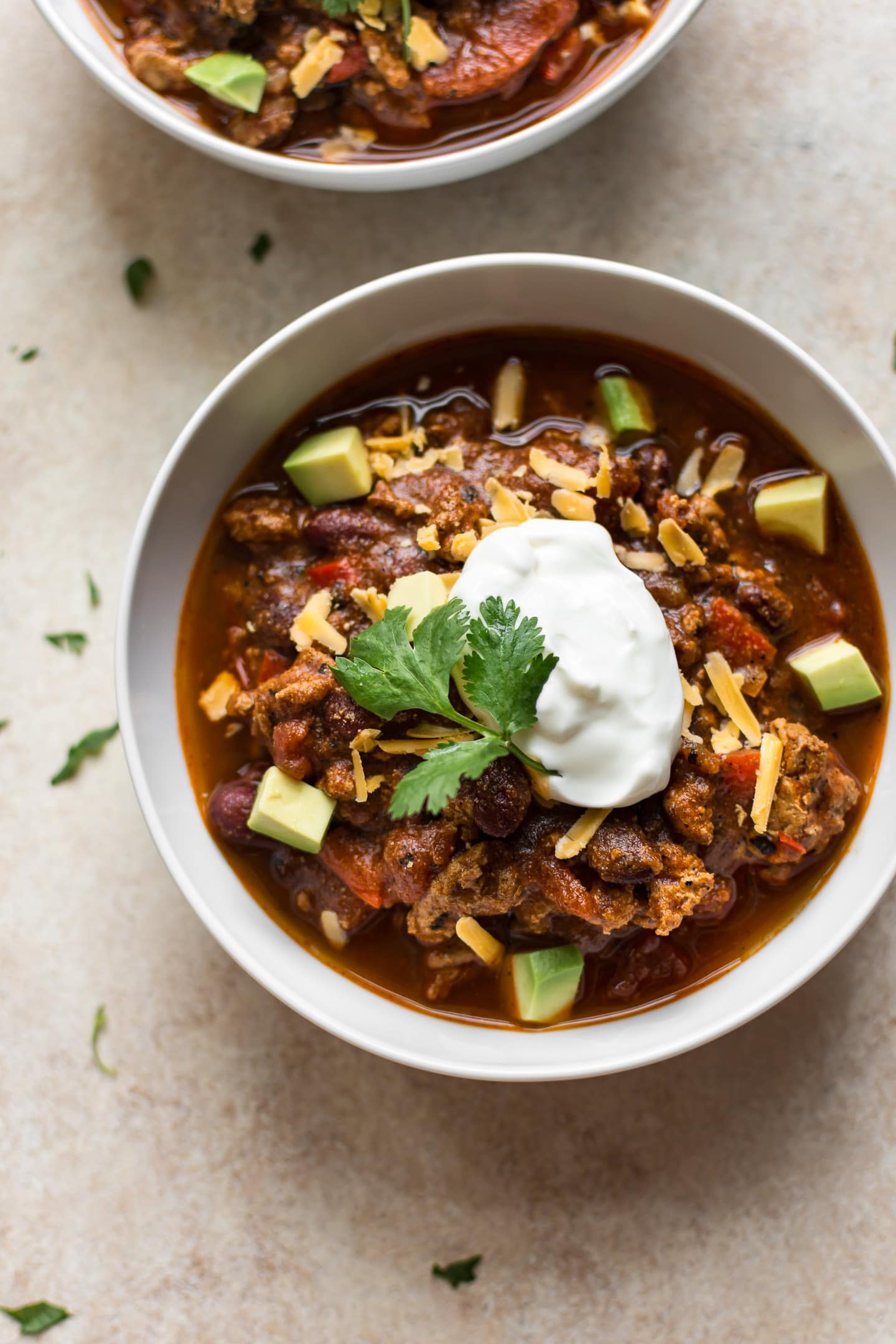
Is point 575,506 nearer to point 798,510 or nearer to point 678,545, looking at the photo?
point 678,545

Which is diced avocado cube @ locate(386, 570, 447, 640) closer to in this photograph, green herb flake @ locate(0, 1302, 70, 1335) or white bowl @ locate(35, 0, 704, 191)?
white bowl @ locate(35, 0, 704, 191)

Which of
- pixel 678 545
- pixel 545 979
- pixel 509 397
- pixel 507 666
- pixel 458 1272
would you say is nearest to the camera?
pixel 507 666

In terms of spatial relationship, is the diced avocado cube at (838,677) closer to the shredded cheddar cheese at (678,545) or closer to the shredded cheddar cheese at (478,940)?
the shredded cheddar cheese at (678,545)

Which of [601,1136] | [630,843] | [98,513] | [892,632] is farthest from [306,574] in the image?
[601,1136]

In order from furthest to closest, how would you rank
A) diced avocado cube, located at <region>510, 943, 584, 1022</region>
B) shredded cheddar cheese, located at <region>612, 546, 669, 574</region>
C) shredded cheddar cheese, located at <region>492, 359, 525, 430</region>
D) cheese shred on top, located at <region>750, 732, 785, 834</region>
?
shredded cheddar cheese, located at <region>492, 359, 525, 430</region>, diced avocado cube, located at <region>510, 943, 584, 1022</region>, shredded cheddar cheese, located at <region>612, 546, 669, 574</region>, cheese shred on top, located at <region>750, 732, 785, 834</region>

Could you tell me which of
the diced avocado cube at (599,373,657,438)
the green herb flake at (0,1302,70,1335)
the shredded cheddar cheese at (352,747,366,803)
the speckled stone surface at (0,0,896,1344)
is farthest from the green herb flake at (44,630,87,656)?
the green herb flake at (0,1302,70,1335)

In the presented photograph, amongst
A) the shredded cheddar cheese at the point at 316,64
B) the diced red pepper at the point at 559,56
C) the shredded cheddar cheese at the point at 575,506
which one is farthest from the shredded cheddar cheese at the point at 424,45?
the shredded cheddar cheese at the point at 575,506

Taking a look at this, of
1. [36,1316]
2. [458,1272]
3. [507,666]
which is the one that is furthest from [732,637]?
[36,1316]
